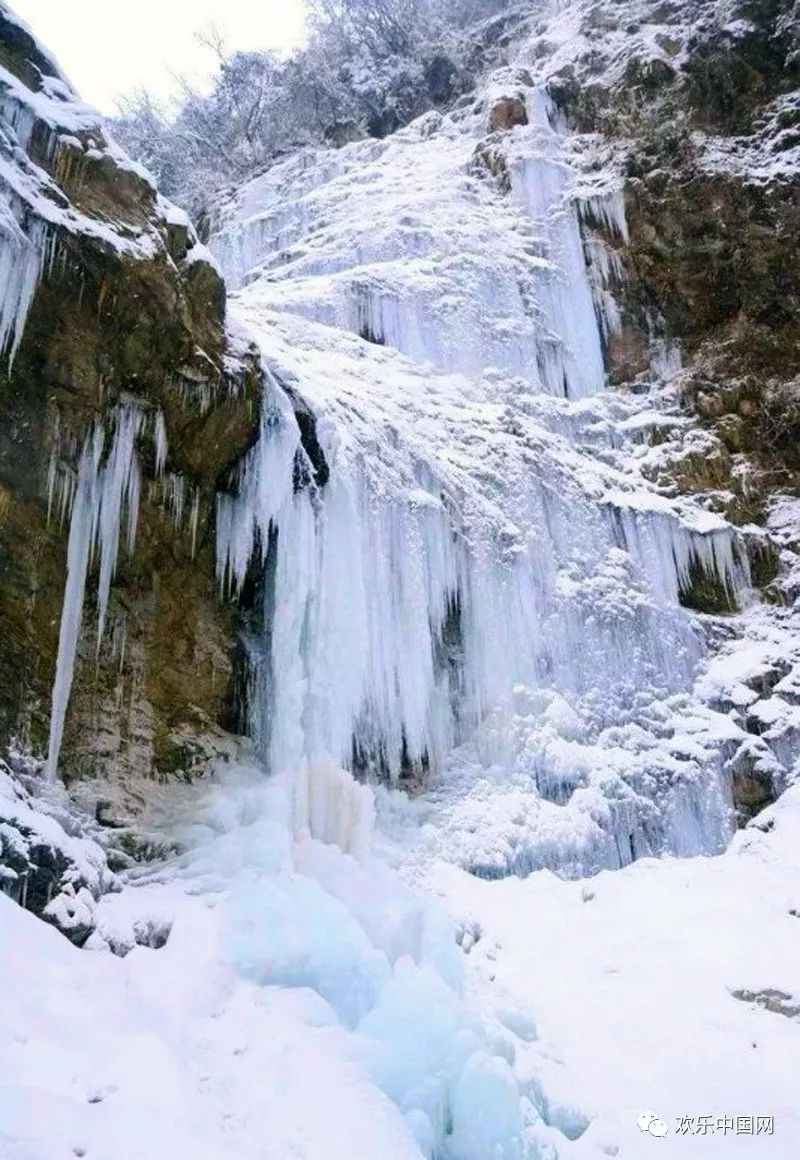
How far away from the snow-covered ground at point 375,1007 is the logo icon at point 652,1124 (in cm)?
7

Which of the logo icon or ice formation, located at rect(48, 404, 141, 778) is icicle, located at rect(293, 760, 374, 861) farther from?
the logo icon

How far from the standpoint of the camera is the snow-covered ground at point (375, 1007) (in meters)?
4.54

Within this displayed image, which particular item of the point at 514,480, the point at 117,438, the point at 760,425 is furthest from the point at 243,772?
the point at 760,425

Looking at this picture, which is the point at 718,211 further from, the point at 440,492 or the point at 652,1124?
the point at 652,1124

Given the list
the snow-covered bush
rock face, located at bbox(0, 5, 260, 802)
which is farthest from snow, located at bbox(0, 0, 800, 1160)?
the snow-covered bush

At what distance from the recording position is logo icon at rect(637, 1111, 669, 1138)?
6582 mm

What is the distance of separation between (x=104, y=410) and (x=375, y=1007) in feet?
17.9

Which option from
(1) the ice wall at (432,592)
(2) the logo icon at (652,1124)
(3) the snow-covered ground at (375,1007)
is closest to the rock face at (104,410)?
(1) the ice wall at (432,592)

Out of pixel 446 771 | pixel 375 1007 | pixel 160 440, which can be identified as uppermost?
pixel 160 440

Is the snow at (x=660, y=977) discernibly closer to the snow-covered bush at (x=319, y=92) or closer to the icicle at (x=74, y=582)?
the icicle at (x=74, y=582)

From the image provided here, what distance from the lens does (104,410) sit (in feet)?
28.0

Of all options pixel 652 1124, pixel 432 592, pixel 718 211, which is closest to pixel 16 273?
pixel 432 592

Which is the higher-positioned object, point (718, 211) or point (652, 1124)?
point (718, 211)

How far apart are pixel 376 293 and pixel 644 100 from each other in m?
7.24
